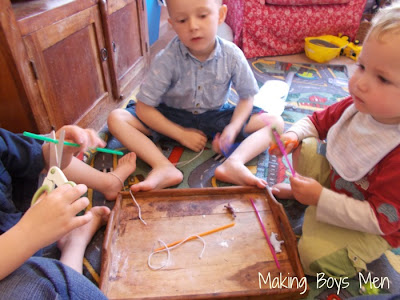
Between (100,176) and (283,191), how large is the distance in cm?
54

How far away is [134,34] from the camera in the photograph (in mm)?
1393

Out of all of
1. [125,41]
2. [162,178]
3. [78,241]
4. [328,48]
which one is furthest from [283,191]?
[328,48]

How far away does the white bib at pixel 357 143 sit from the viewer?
2.10 feet

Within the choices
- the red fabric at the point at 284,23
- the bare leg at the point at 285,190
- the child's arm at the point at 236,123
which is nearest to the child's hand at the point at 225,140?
the child's arm at the point at 236,123

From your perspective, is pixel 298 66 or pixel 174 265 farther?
pixel 298 66

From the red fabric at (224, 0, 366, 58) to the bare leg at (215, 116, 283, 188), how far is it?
3.08 feet

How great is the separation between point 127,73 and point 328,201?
41.1 inches

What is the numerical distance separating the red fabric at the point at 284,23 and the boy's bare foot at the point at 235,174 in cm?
111

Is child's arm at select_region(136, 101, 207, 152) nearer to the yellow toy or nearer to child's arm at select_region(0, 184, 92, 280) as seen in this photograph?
child's arm at select_region(0, 184, 92, 280)

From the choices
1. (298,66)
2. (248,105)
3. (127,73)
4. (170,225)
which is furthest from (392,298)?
(298,66)

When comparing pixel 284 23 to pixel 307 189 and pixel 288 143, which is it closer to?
pixel 288 143

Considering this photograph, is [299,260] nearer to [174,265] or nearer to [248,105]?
[174,265]

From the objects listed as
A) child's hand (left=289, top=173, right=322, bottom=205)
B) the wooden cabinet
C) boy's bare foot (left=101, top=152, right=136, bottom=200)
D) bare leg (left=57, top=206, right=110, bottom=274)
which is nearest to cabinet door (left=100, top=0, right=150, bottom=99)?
the wooden cabinet

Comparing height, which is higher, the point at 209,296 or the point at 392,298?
the point at 392,298
